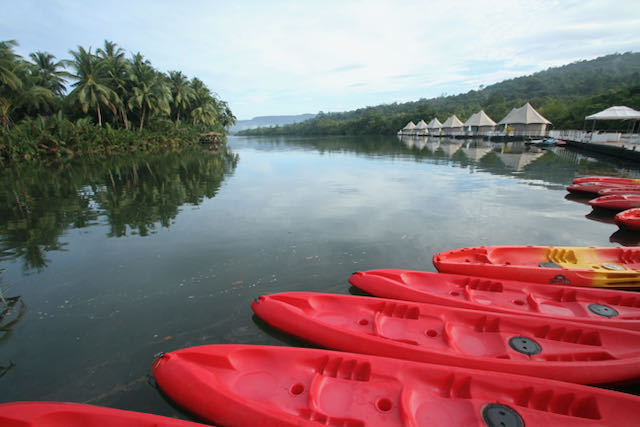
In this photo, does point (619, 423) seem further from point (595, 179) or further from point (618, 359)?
point (595, 179)

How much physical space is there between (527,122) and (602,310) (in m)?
45.0

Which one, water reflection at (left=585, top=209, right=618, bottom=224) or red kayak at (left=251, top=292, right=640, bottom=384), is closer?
red kayak at (left=251, top=292, right=640, bottom=384)

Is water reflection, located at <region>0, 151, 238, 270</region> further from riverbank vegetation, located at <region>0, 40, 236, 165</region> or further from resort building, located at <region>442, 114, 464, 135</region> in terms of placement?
resort building, located at <region>442, 114, 464, 135</region>

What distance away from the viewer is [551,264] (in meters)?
5.81

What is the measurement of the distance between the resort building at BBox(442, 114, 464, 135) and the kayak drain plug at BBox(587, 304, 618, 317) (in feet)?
192

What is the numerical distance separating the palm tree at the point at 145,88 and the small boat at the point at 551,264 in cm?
3804

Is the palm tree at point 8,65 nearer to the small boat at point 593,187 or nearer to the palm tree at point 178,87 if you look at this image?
the palm tree at point 178,87

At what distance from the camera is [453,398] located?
2.93 meters

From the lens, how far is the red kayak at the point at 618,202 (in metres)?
10.3

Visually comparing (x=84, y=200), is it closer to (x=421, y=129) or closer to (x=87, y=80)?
(x=87, y=80)

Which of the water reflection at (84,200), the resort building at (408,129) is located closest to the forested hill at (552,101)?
the resort building at (408,129)

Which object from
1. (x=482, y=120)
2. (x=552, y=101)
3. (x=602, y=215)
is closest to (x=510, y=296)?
(x=602, y=215)

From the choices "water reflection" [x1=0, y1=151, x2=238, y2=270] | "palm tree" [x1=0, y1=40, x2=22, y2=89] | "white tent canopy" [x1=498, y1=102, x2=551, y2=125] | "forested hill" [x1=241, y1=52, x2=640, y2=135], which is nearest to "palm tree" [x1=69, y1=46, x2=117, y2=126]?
"palm tree" [x1=0, y1=40, x2=22, y2=89]

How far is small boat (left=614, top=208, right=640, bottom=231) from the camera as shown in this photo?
863 centimetres
